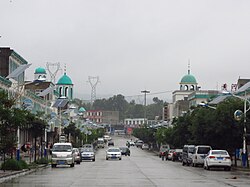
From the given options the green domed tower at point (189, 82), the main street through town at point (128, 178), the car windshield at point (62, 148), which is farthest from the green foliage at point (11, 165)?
the green domed tower at point (189, 82)

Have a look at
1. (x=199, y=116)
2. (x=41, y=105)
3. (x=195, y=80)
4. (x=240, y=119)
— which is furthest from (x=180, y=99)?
(x=240, y=119)

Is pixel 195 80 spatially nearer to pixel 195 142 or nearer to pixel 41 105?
pixel 41 105

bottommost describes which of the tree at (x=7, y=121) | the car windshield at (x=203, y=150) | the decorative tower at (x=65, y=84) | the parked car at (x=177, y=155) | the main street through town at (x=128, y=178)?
the main street through town at (x=128, y=178)

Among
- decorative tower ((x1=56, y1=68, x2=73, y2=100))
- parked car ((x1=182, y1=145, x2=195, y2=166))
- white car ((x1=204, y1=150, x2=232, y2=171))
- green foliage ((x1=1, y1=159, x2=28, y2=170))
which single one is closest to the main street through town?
green foliage ((x1=1, y1=159, x2=28, y2=170))

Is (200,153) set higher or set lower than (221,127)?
lower

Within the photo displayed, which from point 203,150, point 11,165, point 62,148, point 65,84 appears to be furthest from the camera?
point 65,84

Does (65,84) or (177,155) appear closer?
(177,155)

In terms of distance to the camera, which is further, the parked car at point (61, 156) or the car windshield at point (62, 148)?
the car windshield at point (62, 148)

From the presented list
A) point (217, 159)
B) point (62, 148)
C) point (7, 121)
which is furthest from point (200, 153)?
point (7, 121)

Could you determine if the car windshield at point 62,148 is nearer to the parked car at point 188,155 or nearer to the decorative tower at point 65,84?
the parked car at point 188,155

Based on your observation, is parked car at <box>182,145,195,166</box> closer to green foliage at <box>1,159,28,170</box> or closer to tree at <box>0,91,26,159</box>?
green foliage at <box>1,159,28,170</box>

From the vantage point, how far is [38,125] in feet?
171

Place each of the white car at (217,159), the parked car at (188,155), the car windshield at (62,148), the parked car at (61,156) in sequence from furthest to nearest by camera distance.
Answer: the parked car at (188,155)
the car windshield at (62,148)
the parked car at (61,156)
the white car at (217,159)

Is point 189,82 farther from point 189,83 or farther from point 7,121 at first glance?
point 7,121
